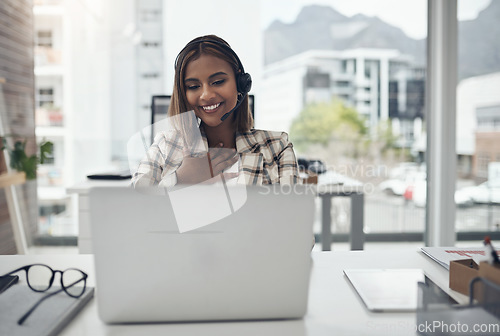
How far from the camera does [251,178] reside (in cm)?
137

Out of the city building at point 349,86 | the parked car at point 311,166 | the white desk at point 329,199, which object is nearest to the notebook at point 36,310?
the white desk at point 329,199

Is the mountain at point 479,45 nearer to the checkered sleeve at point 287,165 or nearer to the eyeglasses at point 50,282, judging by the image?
the checkered sleeve at point 287,165

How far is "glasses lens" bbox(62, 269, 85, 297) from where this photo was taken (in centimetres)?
78

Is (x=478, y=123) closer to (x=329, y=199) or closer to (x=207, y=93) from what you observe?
(x=329, y=199)

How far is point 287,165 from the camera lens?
1405 millimetres

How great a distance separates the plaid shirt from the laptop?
718mm

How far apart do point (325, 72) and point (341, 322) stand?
2.61 meters

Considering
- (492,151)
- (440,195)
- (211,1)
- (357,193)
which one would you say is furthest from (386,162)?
(211,1)

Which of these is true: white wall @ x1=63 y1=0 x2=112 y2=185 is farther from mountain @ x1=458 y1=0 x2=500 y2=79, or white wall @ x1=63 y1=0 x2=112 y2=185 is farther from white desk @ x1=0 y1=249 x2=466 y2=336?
mountain @ x1=458 y1=0 x2=500 y2=79

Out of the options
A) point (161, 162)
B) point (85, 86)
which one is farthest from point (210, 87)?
point (85, 86)

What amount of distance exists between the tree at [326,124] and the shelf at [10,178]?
1.85 meters

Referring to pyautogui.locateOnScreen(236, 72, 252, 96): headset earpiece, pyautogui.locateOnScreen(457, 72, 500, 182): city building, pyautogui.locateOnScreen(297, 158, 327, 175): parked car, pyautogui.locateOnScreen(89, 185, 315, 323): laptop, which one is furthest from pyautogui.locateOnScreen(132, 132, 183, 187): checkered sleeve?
pyautogui.locateOnScreen(457, 72, 500, 182): city building

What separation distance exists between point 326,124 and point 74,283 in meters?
2.53

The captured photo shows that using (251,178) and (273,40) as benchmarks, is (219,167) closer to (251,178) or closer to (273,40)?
(251,178)
